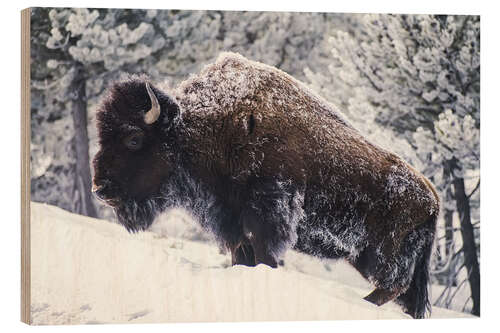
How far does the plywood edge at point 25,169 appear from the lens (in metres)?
5.32

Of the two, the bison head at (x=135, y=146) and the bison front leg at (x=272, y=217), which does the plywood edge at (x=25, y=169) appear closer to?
the bison head at (x=135, y=146)

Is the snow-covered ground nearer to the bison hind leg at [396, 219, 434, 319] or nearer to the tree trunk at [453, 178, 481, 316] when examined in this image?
the bison hind leg at [396, 219, 434, 319]

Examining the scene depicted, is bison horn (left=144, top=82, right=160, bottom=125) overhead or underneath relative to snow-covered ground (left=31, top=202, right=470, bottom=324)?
overhead

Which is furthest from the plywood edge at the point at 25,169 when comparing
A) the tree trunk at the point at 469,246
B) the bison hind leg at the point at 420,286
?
the tree trunk at the point at 469,246

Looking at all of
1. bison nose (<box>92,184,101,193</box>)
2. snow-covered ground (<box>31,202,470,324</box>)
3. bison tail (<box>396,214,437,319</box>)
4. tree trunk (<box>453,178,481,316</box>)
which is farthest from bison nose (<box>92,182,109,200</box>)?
tree trunk (<box>453,178,481,316</box>)

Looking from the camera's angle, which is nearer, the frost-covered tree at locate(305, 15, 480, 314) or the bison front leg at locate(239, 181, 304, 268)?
the bison front leg at locate(239, 181, 304, 268)

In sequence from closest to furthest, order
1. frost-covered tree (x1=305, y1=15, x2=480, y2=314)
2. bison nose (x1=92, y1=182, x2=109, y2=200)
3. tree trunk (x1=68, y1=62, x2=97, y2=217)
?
bison nose (x1=92, y1=182, x2=109, y2=200), tree trunk (x1=68, y1=62, x2=97, y2=217), frost-covered tree (x1=305, y1=15, x2=480, y2=314)

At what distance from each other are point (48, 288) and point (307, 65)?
2.38 m

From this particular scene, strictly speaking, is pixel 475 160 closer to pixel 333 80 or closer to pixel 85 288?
pixel 333 80

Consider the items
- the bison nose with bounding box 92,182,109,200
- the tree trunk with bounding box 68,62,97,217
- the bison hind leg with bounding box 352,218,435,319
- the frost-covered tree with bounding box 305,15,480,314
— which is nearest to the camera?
the bison nose with bounding box 92,182,109,200

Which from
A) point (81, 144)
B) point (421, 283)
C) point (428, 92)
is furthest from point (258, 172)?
point (428, 92)

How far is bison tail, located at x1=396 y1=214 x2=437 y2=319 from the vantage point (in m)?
5.79

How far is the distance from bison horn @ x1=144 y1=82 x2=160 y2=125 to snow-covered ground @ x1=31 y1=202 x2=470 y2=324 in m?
0.71

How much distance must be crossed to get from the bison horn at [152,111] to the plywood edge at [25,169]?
77 cm
